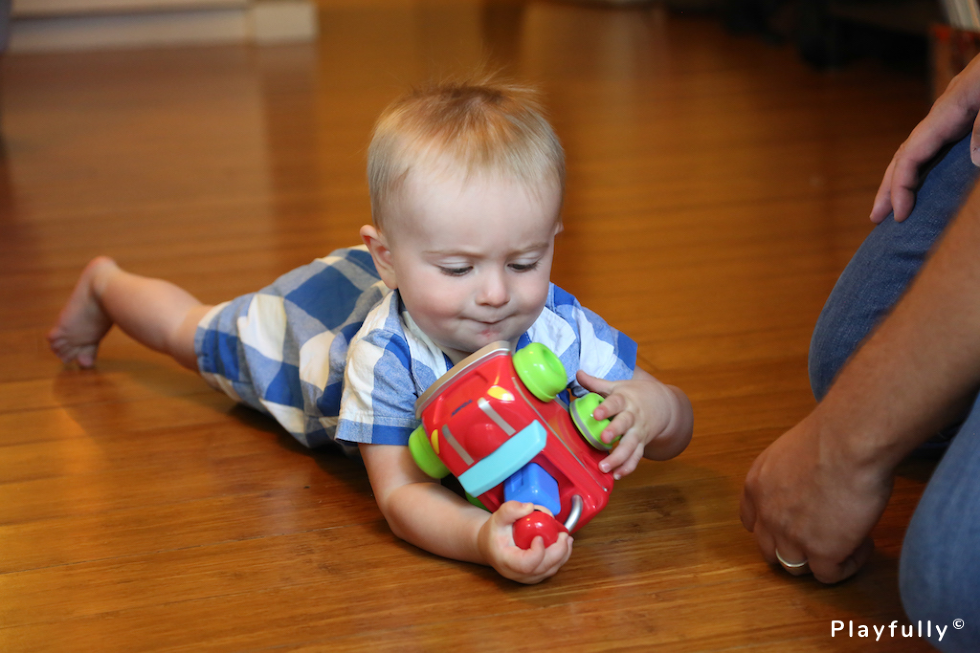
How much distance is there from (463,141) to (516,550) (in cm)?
36

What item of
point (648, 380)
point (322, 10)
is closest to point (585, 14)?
point (322, 10)

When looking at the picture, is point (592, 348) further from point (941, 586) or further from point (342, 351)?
point (941, 586)

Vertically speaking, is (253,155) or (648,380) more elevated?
(648,380)

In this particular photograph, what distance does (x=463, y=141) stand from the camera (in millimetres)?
893

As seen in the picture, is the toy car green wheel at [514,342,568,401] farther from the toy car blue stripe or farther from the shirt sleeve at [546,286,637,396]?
the shirt sleeve at [546,286,637,396]

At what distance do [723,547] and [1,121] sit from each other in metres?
2.94

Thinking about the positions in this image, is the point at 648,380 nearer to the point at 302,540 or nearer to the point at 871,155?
the point at 302,540

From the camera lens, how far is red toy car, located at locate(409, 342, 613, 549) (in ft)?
2.70

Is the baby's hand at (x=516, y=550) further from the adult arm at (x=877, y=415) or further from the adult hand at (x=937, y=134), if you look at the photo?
the adult hand at (x=937, y=134)

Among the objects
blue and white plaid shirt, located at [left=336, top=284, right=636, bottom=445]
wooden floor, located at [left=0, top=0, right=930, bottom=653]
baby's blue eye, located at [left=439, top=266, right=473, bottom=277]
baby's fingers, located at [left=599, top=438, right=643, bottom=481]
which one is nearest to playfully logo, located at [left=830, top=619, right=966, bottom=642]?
wooden floor, located at [left=0, top=0, right=930, bottom=653]

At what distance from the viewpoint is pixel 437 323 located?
93cm

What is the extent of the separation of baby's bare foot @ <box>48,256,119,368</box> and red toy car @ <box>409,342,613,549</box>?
72cm

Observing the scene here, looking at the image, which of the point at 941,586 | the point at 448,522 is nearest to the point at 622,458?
the point at 448,522

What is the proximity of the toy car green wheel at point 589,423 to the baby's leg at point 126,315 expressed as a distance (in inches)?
24.1
